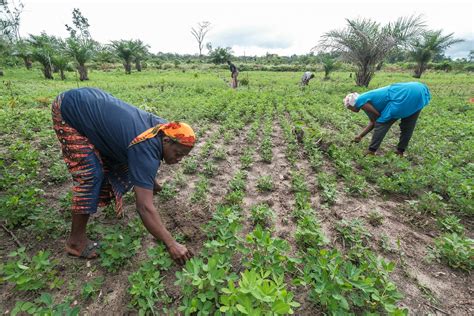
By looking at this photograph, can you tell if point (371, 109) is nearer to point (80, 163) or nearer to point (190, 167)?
point (190, 167)

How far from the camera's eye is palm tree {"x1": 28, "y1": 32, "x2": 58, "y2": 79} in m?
16.0

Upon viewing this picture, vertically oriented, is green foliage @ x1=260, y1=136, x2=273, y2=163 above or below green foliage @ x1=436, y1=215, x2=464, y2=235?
above

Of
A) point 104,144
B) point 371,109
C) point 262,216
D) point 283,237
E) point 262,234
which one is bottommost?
point 283,237

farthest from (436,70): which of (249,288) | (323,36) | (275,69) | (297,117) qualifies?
(249,288)

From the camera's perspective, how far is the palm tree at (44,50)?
1597 centimetres

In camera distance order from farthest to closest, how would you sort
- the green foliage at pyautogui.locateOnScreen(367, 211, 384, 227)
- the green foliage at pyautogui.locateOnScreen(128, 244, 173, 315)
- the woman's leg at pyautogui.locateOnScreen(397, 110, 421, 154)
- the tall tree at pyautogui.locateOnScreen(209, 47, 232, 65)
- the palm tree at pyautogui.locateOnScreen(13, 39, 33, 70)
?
the tall tree at pyautogui.locateOnScreen(209, 47, 232, 65) → the palm tree at pyautogui.locateOnScreen(13, 39, 33, 70) → the woman's leg at pyautogui.locateOnScreen(397, 110, 421, 154) → the green foliage at pyautogui.locateOnScreen(367, 211, 384, 227) → the green foliage at pyautogui.locateOnScreen(128, 244, 173, 315)

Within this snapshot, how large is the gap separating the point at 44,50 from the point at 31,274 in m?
19.5

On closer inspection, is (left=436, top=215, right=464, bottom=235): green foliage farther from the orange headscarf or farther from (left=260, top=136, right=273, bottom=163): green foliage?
the orange headscarf

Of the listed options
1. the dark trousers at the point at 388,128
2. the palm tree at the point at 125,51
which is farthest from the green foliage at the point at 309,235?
the palm tree at the point at 125,51

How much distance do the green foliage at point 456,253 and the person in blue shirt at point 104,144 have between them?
86.9 inches

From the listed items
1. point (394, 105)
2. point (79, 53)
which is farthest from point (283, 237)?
point (79, 53)

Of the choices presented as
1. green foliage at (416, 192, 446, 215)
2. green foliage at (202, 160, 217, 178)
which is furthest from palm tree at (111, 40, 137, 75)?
green foliage at (416, 192, 446, 215)

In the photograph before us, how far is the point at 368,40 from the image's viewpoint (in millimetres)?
12141

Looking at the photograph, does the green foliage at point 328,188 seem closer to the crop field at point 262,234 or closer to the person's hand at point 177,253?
the crop field at point 262,234
